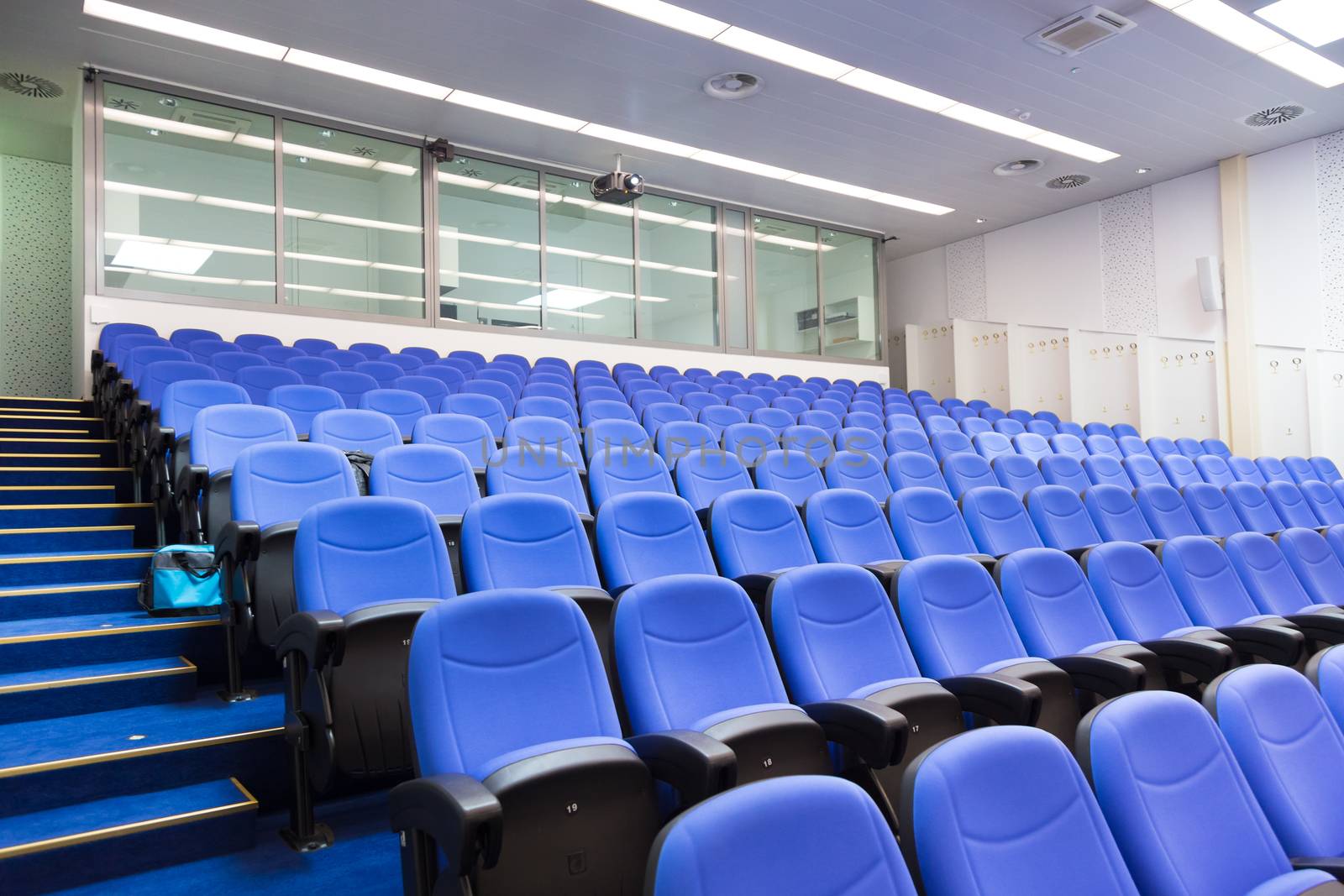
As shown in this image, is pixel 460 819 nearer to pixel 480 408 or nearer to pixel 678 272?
pixel 480 408

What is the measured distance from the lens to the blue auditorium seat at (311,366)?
190 inches

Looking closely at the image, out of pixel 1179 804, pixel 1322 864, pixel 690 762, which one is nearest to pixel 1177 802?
pixel 1179 804

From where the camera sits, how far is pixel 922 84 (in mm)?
6230

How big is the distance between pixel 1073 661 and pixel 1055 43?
488cm

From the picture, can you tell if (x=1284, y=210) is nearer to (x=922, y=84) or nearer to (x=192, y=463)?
(x=922, y=84)

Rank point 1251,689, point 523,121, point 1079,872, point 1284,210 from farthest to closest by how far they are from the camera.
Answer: point 1284,210 → point 523,121 → point 1251,689 → point 1079,872

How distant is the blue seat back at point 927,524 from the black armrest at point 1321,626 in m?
0.98

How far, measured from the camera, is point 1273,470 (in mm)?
6211

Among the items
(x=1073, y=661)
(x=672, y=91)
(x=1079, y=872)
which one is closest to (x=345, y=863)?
(x=1079, y=872)

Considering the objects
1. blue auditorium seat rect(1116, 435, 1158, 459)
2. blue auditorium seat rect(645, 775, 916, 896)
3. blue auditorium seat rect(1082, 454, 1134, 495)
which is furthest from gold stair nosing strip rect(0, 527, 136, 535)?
blue auditorium seat rect(1116, 435, 1158, 459)

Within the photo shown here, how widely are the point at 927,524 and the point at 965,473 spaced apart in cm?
140

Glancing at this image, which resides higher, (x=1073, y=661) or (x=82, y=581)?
(x=82, y=581)

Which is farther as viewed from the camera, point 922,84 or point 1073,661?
point 922,84

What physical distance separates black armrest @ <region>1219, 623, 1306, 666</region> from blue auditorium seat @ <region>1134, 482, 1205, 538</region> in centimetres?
150
